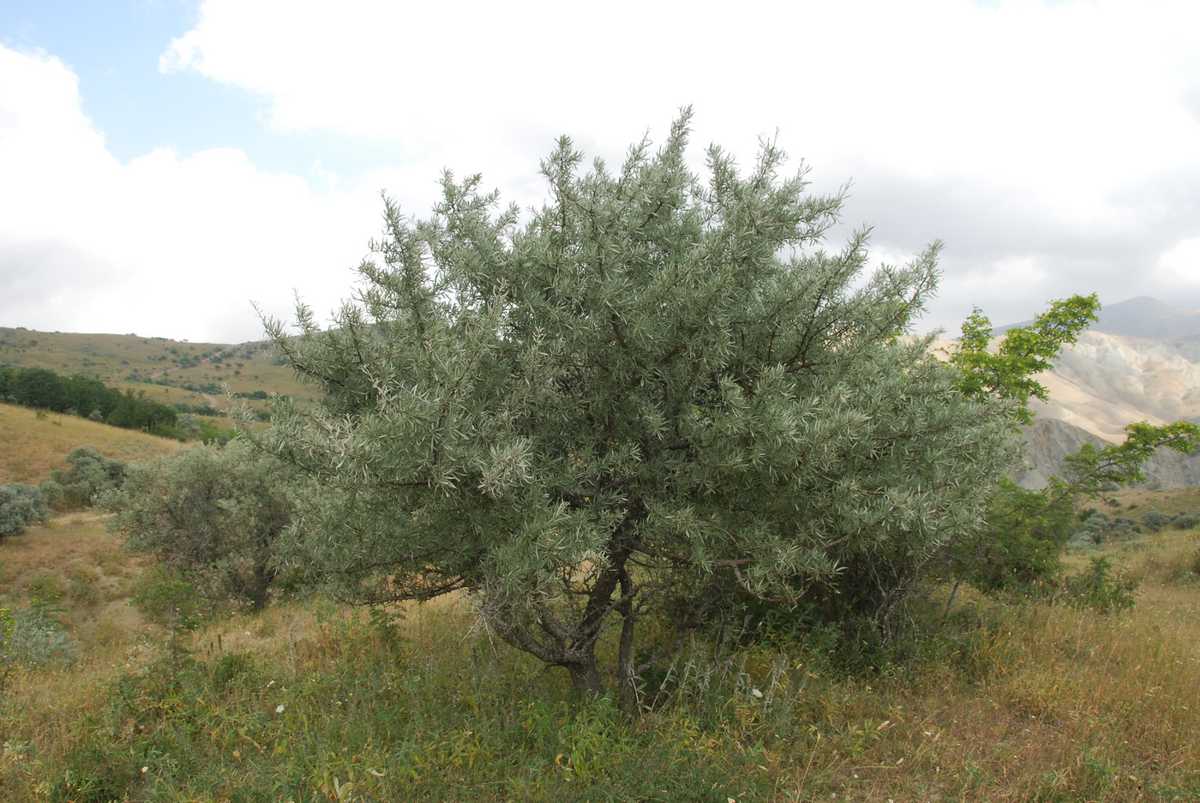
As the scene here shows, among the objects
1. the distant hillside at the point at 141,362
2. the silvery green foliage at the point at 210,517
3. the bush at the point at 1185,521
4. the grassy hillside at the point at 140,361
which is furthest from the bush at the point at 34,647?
the grassy hillside at the point at 140,361

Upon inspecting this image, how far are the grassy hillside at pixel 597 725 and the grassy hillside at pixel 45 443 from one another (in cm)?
3073

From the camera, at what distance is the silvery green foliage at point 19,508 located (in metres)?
26.2

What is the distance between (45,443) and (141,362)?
108605 millimetres

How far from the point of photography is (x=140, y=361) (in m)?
132

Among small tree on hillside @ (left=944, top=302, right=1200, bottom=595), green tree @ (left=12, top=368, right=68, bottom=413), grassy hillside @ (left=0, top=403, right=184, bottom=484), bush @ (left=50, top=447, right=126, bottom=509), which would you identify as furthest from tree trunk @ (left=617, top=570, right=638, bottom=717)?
green tree @ (left=12, top=368, right=68, bottom=413)

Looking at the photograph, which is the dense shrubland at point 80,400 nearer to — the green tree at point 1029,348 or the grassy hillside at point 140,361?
the grassy hillside at point 140,361

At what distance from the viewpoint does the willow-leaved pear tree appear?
3754mm

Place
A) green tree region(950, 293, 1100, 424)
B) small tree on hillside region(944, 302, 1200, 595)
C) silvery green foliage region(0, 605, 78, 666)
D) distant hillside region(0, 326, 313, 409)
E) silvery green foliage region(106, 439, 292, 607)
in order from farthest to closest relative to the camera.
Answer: distant hillside region(0, 326, 313, 409) < silvery green foliage region(106, 439, 292, 607) < green tree region(950, 293, 1100, 424) < small tree on hillside region(944, 302, 1200, 595) < silvery green foliage region(0, 605, 78, 666)

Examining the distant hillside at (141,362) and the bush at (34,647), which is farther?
the distant hillside at (141,362)

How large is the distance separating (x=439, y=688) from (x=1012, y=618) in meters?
6.22

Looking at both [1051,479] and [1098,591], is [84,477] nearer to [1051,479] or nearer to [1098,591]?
[1051,479]

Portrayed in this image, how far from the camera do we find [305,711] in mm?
5359

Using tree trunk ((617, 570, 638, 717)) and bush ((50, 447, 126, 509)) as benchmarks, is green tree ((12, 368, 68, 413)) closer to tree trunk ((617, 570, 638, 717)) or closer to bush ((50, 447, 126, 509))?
bush ((50, 447, 126, 509))

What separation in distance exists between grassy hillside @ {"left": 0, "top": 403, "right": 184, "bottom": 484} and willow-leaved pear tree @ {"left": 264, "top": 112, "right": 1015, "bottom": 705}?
3298 cm
